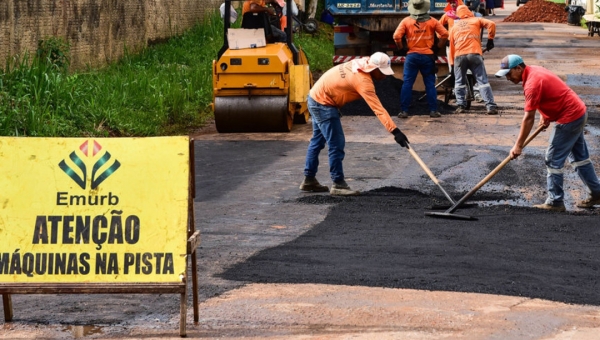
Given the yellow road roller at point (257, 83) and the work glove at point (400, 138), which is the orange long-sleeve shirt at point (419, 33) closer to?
the yellow road roller at point (257, 83)

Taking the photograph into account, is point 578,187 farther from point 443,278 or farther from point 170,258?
point 170,258

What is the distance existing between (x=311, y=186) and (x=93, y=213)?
5412 mm

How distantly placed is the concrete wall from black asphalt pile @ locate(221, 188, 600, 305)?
757 centimetres

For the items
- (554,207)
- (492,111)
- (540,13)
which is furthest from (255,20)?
(540,13)

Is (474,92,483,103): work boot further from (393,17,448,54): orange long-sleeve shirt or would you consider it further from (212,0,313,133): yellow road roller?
(212,0,313,133): yellow road roller

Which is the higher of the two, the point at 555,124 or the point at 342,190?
the point at 555,124

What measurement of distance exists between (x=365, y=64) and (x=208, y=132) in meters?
5.86

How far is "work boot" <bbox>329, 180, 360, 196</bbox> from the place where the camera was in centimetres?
1134

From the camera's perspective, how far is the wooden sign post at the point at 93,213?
20.8ft

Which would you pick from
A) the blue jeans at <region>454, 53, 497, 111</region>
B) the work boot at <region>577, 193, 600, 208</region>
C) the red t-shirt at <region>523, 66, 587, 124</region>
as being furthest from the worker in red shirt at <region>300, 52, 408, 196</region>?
the blue jeans at <region>454, 53, 497, 111</region>

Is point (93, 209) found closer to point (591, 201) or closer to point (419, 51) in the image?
point (591, 201)

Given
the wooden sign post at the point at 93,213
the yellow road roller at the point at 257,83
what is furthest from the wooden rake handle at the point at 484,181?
the yellow road roller at the point at 257,83

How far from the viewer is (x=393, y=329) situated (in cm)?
633

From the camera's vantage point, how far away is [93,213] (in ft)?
21.1
